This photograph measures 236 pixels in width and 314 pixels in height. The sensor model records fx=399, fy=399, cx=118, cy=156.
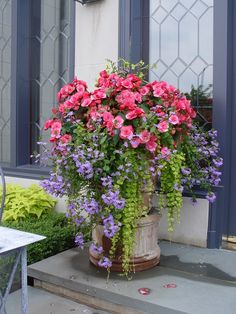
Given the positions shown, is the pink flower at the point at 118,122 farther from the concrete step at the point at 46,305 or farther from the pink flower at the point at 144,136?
the concrete step at the point at 46,305

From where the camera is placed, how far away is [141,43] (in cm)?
395

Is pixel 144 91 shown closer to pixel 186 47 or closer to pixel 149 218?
pixel 149 218

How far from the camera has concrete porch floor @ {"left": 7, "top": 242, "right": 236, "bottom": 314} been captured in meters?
2.46

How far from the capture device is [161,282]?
2766 mm

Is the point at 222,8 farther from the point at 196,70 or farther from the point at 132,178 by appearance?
the point at 132,178

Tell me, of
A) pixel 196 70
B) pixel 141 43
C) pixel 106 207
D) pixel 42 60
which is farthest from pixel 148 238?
pixel 42 60

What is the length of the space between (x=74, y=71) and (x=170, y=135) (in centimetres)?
182

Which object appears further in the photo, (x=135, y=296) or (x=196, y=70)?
(x=196, y=70)

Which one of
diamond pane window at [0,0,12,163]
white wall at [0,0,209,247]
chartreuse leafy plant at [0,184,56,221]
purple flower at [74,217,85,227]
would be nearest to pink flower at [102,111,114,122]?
purple flower at [74,217,85,227]

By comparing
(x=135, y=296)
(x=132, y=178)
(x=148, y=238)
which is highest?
(x=132, y=178)

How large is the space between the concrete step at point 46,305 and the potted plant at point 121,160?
347 millimetres

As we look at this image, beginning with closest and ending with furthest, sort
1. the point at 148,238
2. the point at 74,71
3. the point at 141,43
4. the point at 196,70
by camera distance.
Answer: the point at 148,238
the point at 196,70
the point at 141,43
the point at 74,71

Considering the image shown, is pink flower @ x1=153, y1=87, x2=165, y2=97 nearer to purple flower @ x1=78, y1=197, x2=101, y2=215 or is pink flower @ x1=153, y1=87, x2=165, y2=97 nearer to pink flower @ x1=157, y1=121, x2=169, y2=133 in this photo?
pink flower @ x1=157, y1=121, x2=169, y2=133

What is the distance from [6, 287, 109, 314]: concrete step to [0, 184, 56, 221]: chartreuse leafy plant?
103cm
